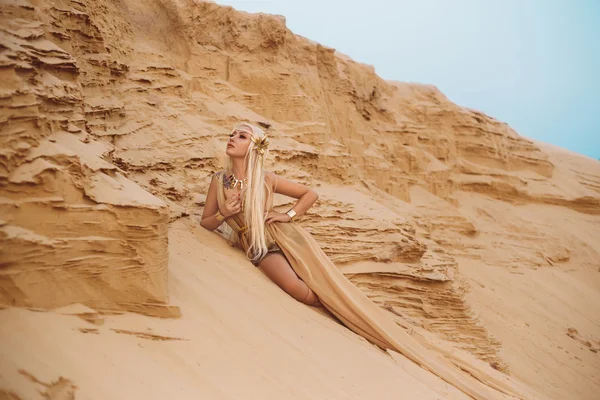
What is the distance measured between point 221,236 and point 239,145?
94 cm

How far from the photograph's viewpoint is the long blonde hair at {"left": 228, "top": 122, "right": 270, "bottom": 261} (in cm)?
430

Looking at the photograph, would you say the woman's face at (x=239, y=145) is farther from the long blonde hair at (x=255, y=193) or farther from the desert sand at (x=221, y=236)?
the desert sand at (x=221, y=236)

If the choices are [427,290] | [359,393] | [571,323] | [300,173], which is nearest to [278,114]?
[300,173]

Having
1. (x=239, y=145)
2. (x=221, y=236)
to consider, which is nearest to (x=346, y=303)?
(x=221, y=236)

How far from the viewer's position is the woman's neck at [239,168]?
437cm

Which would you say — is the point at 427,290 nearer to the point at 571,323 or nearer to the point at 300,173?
the point at 300,173

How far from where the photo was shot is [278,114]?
8828 millimetres

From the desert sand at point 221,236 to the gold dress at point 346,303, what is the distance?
148 millimetres

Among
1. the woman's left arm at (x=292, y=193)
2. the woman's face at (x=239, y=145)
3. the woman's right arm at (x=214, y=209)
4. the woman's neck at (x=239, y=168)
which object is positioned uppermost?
the woman's face at (x=239, y=145)

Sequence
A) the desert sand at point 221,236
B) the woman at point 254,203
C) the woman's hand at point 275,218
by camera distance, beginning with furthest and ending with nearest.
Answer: the woman's hand at point 275,218 → the woman at point 254,203 → the desert sand at point 221,236

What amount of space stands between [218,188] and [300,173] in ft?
9.32

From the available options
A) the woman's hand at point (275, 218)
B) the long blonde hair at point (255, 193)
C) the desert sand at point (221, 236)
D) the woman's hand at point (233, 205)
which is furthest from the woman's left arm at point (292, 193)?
the desert sand at point (221, 236)

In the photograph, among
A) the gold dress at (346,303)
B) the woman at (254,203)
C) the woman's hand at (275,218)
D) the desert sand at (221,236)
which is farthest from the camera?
the woman's hand at (275,218)

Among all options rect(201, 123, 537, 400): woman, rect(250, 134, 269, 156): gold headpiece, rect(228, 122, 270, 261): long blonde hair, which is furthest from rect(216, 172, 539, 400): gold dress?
rect(250, 134, 269, 156): gold headpiece
